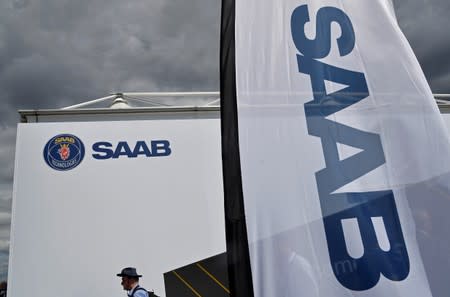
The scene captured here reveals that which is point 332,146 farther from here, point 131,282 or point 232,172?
point 131,282

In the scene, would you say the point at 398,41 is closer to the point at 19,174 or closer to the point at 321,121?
the point at 321,121

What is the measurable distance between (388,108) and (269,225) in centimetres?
75

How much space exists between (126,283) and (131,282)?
0.03 meters

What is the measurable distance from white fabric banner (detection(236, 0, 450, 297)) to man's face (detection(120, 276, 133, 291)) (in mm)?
1274

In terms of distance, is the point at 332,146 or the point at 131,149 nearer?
the point at 332,146

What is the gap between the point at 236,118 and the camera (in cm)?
144

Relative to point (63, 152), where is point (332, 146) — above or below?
below

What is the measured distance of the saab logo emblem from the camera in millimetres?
2418

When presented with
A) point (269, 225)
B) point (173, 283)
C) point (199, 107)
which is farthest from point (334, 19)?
point (173, 283)

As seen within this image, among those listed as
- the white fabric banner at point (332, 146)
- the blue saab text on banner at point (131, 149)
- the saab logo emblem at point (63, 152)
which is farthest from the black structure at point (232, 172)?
the saab logo emblem at point (63, 152)

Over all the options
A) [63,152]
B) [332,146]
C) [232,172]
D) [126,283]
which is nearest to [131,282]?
[126,283]

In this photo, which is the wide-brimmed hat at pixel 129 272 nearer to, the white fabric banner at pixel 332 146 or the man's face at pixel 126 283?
the man's face at pixel 126 283

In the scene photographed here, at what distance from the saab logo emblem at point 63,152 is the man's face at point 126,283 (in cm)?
85

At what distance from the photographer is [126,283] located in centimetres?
226
